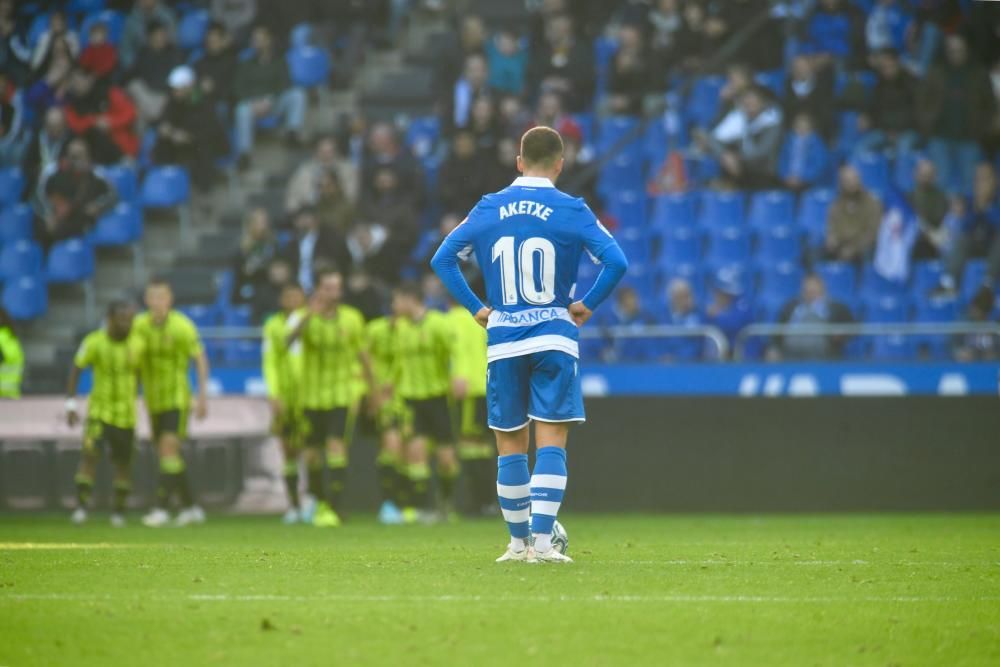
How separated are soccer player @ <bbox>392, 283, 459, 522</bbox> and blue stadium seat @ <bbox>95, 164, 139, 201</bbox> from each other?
7.34 metres

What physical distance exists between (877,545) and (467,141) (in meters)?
10.5

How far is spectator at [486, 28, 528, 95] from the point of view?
912 inches

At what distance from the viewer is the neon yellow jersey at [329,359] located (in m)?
17.5

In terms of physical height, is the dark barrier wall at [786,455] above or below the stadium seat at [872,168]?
below

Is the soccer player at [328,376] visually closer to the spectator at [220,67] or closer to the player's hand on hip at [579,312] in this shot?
the spectator at [220,67]

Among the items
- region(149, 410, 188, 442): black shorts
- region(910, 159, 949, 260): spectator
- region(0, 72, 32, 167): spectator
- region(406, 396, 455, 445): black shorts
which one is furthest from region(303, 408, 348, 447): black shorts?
region(0, 72, 32, 167): spectator

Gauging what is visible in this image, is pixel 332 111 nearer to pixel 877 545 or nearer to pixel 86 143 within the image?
pixel 86 143

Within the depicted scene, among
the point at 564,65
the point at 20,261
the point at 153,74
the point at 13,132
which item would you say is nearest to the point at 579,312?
the point at 564,65

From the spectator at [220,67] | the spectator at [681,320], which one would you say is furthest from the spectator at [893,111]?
the spectator at [220,67]

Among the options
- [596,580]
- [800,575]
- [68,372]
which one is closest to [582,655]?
[596,580]

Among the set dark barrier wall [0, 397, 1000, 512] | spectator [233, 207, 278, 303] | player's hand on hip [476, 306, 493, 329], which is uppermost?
spectator [233, 207, 278, 303]

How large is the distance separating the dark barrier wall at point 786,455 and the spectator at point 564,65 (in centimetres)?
576

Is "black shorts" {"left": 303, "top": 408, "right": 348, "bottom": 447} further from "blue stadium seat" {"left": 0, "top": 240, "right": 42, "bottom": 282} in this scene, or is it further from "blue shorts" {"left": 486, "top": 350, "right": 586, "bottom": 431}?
"blue shorts" {"left": 486, "top": 350, "right": 586, "bottom": 431}

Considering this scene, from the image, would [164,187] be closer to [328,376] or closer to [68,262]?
[68,262]
